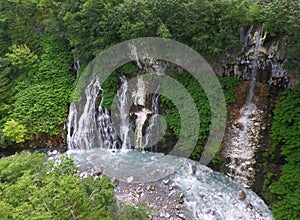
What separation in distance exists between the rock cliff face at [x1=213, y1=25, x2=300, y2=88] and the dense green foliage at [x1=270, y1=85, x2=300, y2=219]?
0.66m

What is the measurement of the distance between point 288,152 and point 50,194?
846cm

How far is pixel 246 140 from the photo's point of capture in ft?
35.7

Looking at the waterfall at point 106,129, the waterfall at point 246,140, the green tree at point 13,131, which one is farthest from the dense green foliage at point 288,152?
A: the green tree at point 13,131

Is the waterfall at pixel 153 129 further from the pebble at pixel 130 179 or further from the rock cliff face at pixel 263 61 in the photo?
the rock cliff face at pixel 263 61

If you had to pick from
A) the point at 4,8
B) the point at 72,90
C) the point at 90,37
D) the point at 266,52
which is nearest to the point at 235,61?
the point at 266,52

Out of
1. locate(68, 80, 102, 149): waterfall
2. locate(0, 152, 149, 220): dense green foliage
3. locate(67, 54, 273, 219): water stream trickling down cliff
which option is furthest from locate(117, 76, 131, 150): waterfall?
locate(0, 152, 149, 220): dense green foliage

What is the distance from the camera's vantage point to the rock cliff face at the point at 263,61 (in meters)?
10.2

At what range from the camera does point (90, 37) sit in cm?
1326

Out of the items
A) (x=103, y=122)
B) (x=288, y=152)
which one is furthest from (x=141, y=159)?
(x=288, y=152)

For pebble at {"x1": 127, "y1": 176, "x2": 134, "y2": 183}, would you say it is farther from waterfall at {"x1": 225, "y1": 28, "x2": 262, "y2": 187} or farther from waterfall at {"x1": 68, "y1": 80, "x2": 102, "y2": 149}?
waterfall at {"x1": 225, "y1": 28, "x2": 262, "y2": 187}

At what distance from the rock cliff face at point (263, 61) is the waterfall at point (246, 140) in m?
0.16

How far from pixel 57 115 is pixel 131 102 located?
4217mm

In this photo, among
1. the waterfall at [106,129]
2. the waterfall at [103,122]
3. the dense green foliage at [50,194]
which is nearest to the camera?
the dense green foliage at [50,194]

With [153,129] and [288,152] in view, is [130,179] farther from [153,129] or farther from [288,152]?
[288,152]
